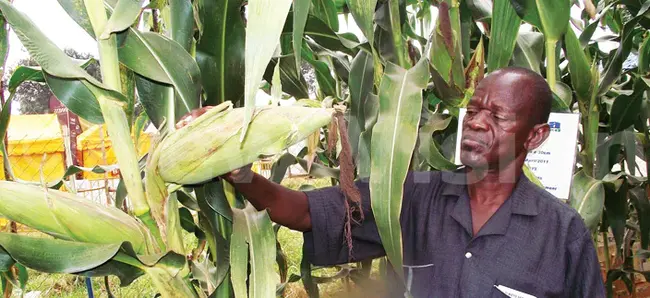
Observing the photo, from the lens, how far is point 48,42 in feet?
2.41

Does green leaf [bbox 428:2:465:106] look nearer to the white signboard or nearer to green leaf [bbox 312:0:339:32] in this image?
the white signboard

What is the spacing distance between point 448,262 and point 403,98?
45 centimetres

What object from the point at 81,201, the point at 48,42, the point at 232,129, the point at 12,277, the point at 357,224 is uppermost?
the point at 48,42

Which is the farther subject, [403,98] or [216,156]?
[403,98]

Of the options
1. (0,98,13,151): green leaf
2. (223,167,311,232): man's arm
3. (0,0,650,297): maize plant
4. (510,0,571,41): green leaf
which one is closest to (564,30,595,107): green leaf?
(0,0,650,297): maize plant

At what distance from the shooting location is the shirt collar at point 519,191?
1097mm


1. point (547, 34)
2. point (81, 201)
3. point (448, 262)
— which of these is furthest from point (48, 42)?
point (547, 34)

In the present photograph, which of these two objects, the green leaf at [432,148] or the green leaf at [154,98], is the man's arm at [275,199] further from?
the green leaf at [432,148]

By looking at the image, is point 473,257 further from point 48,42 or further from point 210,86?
point 48,42

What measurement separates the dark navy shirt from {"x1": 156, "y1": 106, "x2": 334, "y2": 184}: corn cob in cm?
43

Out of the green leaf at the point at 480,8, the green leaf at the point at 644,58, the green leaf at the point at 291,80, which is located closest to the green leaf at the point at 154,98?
the green leaf at the point at 291,80

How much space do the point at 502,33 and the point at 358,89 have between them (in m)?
0.37

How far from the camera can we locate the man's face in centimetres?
103

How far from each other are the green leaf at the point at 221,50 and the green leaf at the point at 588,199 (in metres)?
0.96
